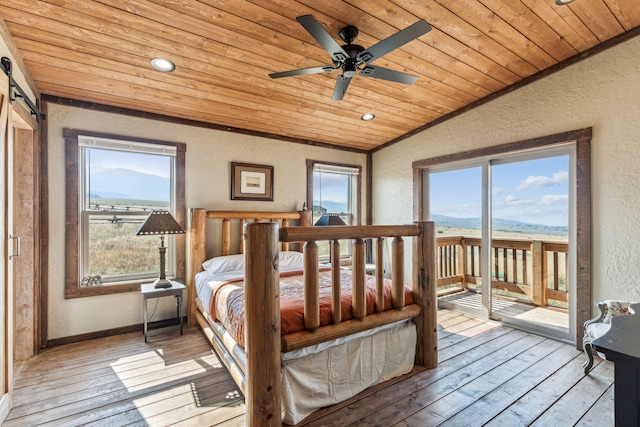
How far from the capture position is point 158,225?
313 cm

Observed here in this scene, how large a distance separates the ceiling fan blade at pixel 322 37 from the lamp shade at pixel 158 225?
229cm

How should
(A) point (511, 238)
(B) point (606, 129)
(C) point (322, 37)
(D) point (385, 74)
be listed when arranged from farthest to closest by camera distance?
(A) point (511, 238) < (B) point (606, 129) < (D) point (385, 74) < (C) point (322, 37)

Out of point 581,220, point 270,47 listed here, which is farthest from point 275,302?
point 581,220

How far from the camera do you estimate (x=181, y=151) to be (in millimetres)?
3689

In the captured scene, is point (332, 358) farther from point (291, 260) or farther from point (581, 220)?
point (581, 220)

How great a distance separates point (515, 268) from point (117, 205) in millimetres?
4710

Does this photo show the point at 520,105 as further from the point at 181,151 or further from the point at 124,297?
the point at 124,297

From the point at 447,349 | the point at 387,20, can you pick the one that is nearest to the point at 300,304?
the point at 447,349

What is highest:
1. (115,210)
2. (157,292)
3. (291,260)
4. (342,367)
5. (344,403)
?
(115,210)

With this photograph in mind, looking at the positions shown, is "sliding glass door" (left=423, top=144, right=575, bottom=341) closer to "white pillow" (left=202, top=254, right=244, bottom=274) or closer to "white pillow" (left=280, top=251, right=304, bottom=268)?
"white pillow" (left=280, top=251, right=304, bottom=268)

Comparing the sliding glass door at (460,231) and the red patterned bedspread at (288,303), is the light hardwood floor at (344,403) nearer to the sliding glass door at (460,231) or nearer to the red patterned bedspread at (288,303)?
the red patterned bedspread at (288,303)

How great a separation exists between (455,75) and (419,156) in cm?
142

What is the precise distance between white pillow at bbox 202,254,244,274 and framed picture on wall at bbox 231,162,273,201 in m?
0.89

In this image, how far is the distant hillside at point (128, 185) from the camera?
334 cm
